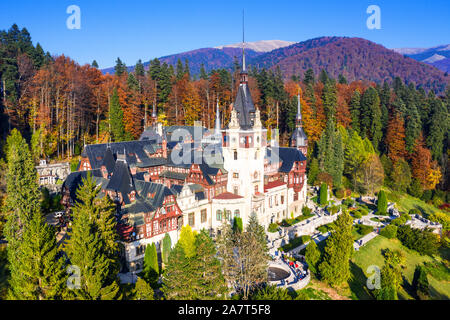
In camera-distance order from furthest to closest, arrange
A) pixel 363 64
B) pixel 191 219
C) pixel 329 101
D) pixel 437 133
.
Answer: pixel 363 64 → pixel 329 101 → pixel 437 133 → pixel 191 219

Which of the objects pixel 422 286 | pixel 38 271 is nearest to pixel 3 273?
pixel 38 271

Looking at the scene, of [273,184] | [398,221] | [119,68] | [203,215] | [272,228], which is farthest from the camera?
[119,68]

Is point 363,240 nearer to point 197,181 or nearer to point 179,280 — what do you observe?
→ point 197,181

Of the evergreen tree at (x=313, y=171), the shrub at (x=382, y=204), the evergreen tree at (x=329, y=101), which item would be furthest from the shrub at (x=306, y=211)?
the evergreen tree at (x=329, y=101)

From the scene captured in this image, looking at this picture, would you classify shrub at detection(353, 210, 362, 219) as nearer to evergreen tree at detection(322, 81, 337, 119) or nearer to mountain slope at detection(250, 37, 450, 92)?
evergreen tree at detection(322, 81, 337, 119)

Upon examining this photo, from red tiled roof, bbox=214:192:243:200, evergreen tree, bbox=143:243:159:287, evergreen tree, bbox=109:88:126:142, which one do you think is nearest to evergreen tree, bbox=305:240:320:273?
red tiled roof, bbox=214:192:243:200
